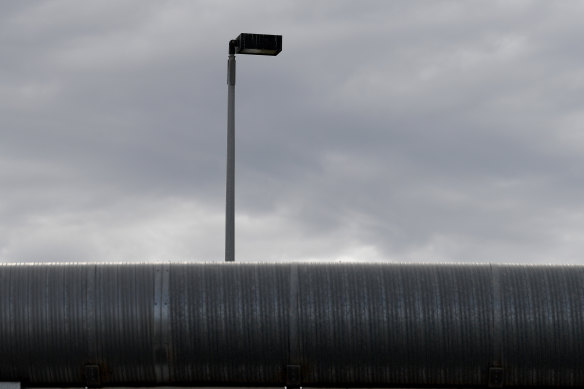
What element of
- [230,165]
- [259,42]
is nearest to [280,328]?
[230,165]

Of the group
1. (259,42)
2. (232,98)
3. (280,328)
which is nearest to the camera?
(280,328)

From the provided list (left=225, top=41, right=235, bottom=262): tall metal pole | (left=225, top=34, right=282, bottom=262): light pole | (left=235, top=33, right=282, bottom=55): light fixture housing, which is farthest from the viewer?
(left=235, top=33, right=282, bottom=55): light fixture housing

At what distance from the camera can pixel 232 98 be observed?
44.2 m

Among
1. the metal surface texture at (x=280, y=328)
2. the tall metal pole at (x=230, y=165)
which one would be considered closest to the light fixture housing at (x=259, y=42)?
the tall metal pole at (x=230, y=165)

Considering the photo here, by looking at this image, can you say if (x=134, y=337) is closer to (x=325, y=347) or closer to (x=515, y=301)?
(x=325, y=347)

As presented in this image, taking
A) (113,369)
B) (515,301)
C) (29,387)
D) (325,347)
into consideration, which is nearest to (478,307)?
(515,301)

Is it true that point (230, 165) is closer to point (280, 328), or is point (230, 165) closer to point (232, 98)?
point (232, 98)

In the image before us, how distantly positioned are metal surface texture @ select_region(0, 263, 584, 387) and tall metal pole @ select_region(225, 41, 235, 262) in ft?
12.1

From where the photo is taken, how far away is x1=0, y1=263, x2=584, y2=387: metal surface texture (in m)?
37.6

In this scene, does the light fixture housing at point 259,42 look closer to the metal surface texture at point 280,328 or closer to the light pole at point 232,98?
the light pole at point 232,98

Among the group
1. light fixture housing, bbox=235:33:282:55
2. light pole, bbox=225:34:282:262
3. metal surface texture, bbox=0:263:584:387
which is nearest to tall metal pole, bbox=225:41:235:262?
light pole, bbox=225:34:282:262

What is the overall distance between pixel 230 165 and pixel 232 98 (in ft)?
7.27

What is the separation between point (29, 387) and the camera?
38031 mm

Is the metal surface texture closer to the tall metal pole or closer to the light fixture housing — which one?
the tall metal pole
